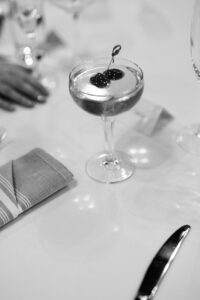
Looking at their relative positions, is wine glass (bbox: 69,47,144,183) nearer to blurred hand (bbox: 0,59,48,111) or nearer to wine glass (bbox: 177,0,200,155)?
wine glass (bbox: 177,0,200,155)

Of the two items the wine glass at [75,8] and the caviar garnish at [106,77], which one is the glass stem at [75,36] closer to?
the wine glass at [75,8]

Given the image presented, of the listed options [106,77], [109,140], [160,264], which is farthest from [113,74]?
[160,264]

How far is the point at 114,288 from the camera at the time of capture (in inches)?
21.8

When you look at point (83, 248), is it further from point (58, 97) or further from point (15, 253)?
point (58, 97)

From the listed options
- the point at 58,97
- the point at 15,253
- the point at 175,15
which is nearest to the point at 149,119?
the point at 58,97

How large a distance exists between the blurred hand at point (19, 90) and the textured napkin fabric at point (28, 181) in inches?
8.1

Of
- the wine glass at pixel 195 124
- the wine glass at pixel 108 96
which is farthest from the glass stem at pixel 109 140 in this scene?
the wine glass at pixel 195 124

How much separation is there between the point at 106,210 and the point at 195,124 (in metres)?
0.27

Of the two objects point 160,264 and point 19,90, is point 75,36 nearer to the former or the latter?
point 19,90

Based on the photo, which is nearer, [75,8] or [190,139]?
[190,139]

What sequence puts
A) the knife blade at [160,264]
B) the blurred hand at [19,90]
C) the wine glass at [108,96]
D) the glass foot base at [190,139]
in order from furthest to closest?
the blurred hand at [19,90], the glass foot base at [190,139], the wine glass at [108,96], the knife blade at [160,264]

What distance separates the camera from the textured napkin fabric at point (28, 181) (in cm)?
66

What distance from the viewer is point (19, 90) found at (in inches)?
36.7

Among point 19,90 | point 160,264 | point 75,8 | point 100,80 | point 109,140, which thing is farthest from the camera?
point 75,8
